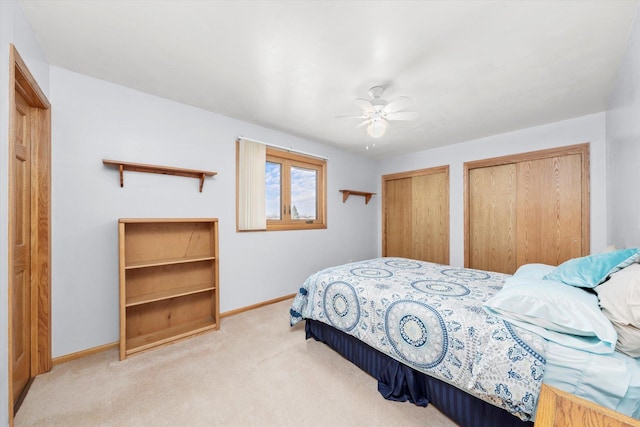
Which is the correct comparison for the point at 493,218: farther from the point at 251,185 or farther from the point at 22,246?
the point at 22,246

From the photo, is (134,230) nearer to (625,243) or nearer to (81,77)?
(81,77)

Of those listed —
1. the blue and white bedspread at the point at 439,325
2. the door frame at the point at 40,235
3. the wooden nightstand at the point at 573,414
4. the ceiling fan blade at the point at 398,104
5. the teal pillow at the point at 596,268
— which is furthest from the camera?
the ceiling fan blade at the point at 398,104

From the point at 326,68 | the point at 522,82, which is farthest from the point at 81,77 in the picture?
the point at 522,82

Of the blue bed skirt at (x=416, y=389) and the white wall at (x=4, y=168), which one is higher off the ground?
the white wall at (x=4, y=168)

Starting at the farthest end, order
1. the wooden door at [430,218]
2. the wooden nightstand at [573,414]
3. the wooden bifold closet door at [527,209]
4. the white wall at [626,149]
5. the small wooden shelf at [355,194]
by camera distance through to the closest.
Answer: the small wooden shelf at [355,194]
the wooden door at [430,218]
the wooden bifold closet door at [527,209]
the white wall at [626,149]
the wooden nightstand at [573,414]

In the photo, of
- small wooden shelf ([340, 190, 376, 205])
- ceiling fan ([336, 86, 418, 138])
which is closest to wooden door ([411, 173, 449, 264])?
small wooden shelf ([340, 190, 376, 205])

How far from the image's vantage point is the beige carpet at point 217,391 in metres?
1.53

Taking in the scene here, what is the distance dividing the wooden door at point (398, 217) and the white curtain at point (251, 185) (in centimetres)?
265

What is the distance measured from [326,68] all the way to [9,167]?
6.75ft

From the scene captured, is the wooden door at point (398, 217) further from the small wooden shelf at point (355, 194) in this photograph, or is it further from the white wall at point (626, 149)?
the white wall at point (626, 149)

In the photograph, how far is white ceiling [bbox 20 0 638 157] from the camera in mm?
1468

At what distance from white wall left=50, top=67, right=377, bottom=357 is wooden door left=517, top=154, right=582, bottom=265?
132 inches

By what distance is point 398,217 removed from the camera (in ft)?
15.8

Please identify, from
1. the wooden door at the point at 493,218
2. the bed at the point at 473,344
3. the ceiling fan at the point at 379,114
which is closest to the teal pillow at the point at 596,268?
the bed at the point at 473,344
